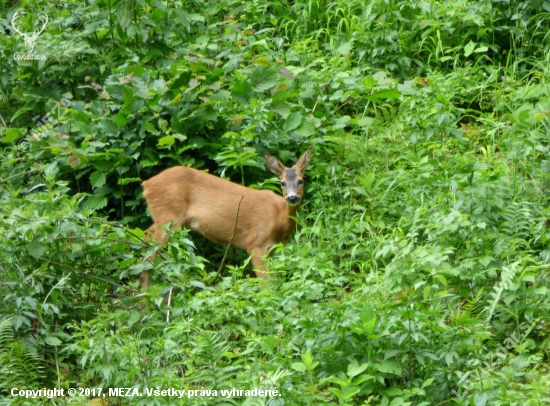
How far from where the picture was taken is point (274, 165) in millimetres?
7973

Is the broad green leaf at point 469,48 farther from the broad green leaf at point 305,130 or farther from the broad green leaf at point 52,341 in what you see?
the broad green leaf at point 52,341

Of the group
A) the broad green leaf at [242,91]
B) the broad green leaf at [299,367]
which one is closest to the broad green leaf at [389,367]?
the broad green leaf at [299,367]

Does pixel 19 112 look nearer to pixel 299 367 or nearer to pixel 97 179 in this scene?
pixel 97 179

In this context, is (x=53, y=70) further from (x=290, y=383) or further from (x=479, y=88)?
(x=290, y=383)

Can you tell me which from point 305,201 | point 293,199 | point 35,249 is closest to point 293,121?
point 305,201

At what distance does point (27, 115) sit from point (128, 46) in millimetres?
1265

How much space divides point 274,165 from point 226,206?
21.4 inches

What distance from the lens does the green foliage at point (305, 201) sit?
535 centimetres

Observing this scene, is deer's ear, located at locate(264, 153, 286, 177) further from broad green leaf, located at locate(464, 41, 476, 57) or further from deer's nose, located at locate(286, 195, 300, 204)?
broad green leaf, located at locate(464, 41, 476, 57)

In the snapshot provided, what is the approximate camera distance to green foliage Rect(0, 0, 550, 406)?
17.6ft

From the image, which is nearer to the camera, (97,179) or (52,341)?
(52,341)

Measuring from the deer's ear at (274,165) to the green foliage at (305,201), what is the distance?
0.43 ft

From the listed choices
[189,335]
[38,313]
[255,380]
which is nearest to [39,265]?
[38,313]

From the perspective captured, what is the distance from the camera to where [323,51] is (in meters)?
9.91
